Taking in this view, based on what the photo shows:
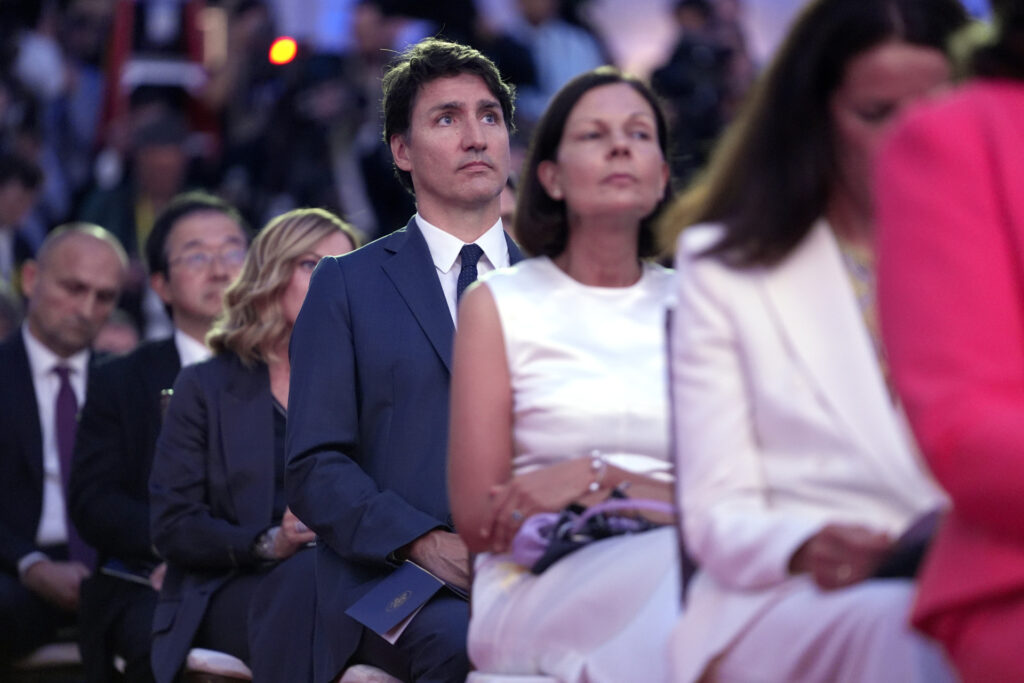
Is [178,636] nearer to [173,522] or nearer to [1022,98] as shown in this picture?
[173,522]

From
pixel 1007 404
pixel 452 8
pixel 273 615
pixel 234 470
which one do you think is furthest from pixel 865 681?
pixel 452 8

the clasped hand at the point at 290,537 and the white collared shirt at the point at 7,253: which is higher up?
the white collared shirt at the point at 7,253

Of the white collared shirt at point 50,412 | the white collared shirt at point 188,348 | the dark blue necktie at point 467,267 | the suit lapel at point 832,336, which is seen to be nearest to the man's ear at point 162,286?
the white collared shirt at point 188,348

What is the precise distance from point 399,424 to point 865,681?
1.91 m

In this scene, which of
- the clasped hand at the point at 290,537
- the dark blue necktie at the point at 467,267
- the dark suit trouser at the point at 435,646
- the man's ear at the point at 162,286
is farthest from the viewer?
the man's ear at the point at 162,286

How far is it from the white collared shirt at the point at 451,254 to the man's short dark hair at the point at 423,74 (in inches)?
14.3

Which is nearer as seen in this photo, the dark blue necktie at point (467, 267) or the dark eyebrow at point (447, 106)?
the dark blue necktie at point (467, 267)

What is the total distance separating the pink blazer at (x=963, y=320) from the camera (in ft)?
5.29

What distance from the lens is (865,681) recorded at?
1.81 metres

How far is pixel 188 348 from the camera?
16.8ft

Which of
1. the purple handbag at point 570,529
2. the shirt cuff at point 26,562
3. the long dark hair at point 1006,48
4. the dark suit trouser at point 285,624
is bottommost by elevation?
the shirt cuff at point 26,562

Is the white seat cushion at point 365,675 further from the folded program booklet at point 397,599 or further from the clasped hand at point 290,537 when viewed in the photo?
the clasped hand at point 290,537

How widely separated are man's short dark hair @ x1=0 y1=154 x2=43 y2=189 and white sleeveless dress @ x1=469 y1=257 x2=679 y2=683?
20.2 feet

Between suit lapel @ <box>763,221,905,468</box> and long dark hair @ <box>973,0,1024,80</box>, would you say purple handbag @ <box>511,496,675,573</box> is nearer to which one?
suit lapel @ <box>763,221,905,468</box>
